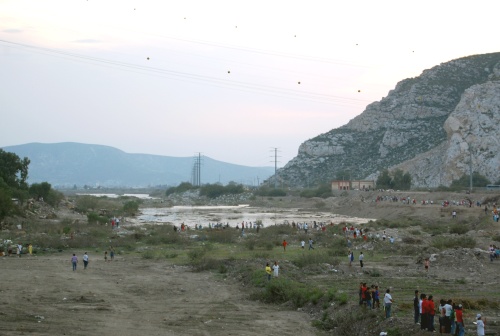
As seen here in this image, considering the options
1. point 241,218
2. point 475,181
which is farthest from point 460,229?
point 475,181

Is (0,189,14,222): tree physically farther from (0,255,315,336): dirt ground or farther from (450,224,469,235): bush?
(450,224,469,235): bush

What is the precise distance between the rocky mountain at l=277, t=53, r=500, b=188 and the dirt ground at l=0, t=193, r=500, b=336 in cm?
8727

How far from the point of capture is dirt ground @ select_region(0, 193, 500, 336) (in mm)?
21125

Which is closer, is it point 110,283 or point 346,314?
point 346,314

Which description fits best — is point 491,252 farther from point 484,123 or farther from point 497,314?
point 484,123

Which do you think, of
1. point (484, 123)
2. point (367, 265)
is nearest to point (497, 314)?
point (367, 265)

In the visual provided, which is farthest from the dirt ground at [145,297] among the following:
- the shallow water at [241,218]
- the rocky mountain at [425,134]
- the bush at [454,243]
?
the rocky mountain at [425,134]

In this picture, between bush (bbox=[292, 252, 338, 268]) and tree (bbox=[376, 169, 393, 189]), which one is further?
tree (bbox=[376, 169, 393, 189])

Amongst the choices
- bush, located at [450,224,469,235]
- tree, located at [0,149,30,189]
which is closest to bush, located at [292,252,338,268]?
bush, located at [450,224,469,235]

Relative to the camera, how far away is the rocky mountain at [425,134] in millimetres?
125062

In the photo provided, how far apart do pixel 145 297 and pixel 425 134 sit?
143932mm

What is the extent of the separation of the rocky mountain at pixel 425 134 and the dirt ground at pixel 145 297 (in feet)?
286

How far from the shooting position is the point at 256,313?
23766 millimetres

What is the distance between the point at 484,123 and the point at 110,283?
4268 inches
